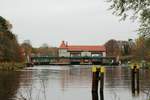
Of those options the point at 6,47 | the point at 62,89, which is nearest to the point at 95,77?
the point at 62,89

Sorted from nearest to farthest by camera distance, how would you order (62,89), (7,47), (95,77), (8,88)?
(95,77) → (8,88) → (62,89) → (7,47)

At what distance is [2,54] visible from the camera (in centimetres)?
11269

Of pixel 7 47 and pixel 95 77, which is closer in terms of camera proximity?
pixel 95 77

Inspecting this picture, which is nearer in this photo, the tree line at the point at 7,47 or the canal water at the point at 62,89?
the canal water at the point at 62,89

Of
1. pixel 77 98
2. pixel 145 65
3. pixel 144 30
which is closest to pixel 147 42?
pixel 144 30

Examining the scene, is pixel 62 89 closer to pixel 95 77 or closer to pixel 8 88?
pixel 8 88

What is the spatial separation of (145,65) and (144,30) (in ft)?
349

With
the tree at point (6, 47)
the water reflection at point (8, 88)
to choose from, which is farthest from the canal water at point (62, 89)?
the tree at point (6, 47)

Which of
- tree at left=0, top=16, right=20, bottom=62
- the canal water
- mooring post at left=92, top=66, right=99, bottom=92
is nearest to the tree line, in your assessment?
tree at left=0, top=16, right=20, bottom=62

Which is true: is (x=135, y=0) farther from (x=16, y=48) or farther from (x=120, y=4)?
(x=16, y=48)

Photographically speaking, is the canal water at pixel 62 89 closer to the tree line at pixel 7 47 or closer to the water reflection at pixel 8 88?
the water reflection at pixel 8 88

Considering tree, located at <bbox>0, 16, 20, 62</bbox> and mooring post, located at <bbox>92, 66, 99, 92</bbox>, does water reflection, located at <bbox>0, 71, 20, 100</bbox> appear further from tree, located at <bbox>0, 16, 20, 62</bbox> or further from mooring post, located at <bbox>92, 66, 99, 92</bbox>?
tree, located at <bbox>0, 16, 20, 62</bbox>

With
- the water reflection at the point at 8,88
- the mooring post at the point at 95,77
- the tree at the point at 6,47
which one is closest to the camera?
the water reflection at the point at 8,88

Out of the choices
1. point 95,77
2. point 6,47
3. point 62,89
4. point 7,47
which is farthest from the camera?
point 7,47
